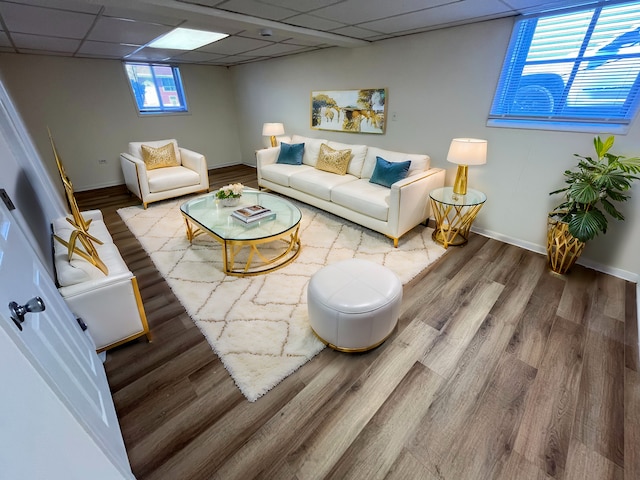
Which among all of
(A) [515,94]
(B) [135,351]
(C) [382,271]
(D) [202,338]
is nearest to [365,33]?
(A) [515,94]

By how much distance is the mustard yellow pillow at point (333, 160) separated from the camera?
3.86 metres

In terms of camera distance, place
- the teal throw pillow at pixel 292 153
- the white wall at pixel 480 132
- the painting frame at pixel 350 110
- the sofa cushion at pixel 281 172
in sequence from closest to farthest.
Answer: the white wall at pixel 480 132, the painting frame at pixel 350 110, the sofa cushion at pixel 281 172, the teal throw pillow at pixel 292 153

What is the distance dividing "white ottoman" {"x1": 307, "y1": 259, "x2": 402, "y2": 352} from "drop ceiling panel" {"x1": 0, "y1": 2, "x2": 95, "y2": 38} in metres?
2.98

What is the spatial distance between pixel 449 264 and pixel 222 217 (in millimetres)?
2288

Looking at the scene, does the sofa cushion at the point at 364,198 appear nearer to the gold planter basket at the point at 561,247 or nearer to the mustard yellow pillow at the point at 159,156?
the gold planter basket at the point at 561,247

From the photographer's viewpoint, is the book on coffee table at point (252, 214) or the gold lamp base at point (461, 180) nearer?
the book on coffee table at point (252, 214)

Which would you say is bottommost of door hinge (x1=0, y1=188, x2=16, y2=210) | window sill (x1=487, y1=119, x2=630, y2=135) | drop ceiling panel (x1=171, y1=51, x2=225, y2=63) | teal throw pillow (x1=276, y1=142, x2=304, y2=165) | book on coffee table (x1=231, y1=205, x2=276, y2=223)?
book on coffee table (x1=231, y1=205, x2=276, y2=223)

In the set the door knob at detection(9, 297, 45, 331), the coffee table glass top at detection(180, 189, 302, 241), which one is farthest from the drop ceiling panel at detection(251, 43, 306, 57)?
the door knob at detection(9, 297, 45, 331)

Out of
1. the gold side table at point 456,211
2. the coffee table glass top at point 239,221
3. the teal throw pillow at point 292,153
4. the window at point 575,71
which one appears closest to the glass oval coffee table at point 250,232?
the coffee table glass top at point 239,221

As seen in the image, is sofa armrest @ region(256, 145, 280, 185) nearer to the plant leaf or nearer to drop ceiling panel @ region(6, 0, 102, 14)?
drop ceiling panel @ region(6, 0, 102, 14)

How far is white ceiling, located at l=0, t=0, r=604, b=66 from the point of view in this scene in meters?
2.16

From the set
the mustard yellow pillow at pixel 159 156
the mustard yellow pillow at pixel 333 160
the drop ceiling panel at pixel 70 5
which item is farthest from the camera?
the mustard yellow pillow at pixel 159 156

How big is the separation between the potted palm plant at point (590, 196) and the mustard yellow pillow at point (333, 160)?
233 centimetres

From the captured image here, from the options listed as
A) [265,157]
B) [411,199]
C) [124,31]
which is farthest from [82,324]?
[265,157]
